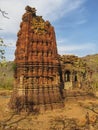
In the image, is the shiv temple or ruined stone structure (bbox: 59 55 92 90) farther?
ruined stone structure (bbox: 59 55 92 90)

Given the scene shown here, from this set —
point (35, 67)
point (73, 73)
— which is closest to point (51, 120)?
point (35, 67)

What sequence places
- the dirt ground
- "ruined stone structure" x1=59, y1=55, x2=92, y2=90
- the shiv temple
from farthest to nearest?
"ruined stone structure" x1=59, y1=55, x2=92, y2=90 < the shiv temple < the dirt ground

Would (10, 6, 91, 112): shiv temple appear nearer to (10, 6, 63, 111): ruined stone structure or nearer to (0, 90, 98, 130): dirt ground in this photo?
(10, 6, 63, 111): ruined stone structure

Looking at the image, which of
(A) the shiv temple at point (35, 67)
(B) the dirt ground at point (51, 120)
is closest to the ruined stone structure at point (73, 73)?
(A) the shiv temple at point (35, 67)

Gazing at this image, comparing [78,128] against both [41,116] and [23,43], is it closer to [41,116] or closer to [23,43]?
[41,116]

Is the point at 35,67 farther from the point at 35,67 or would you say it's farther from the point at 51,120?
the point at 51,120

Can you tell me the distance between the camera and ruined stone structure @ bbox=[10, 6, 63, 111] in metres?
21.8

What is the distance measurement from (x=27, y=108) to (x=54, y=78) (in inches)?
167

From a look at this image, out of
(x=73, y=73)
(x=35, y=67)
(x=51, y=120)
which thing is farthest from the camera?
(x=73, y=73)

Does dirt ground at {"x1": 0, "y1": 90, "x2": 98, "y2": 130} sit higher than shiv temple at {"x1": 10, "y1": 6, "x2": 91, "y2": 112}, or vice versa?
shiv temple at {"x1": 10, "y1": 6, "x2": 91, "y2": 112}

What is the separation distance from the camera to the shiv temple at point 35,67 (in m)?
21.8

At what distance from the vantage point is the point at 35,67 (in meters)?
22.6

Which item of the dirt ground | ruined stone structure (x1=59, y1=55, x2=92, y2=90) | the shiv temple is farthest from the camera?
ruined stone structure (x1=59, y1=55, x2=92, y2=90)

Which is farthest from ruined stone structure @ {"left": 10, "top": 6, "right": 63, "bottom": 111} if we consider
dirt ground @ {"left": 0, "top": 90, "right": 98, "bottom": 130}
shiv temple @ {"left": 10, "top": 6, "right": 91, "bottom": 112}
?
dirt ground @ {"left": 0, "top": 90, "right": 98, "bottom": 130}
